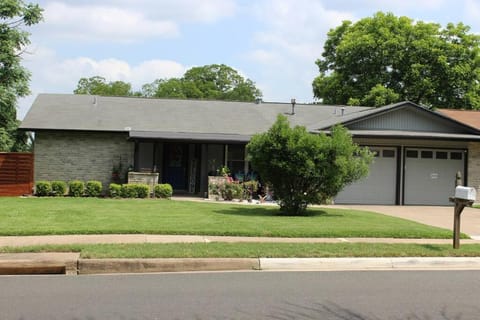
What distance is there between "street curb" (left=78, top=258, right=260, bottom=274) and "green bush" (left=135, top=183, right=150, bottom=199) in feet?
39.3

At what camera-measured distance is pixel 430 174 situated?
77.7 feet

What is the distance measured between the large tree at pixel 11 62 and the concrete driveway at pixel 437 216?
15687mm

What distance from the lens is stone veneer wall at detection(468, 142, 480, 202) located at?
23719mm

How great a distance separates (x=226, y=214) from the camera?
51.9 ft

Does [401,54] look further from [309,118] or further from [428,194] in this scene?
[428,194]

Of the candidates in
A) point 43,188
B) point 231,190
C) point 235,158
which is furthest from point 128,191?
point 235,158

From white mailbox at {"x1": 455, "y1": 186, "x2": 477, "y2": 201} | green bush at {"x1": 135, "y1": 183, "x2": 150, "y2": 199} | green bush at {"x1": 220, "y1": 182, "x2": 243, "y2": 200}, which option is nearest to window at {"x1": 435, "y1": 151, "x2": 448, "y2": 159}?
green bush at {"x1": 220, "y1": 182, "x2": 243, "y2": 200}

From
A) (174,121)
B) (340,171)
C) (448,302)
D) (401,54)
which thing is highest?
(401,54)

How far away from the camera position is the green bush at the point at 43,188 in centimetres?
2136

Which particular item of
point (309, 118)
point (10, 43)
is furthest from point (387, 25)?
point (10, 43)

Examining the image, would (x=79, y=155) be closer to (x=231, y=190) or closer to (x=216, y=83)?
(x=231, y=190)

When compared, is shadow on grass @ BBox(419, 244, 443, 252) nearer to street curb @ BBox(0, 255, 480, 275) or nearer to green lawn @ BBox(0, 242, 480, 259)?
green lawn @ BBox(0, 242, 480, 259)

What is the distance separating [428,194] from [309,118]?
6739mm

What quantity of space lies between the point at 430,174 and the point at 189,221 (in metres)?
13.6
